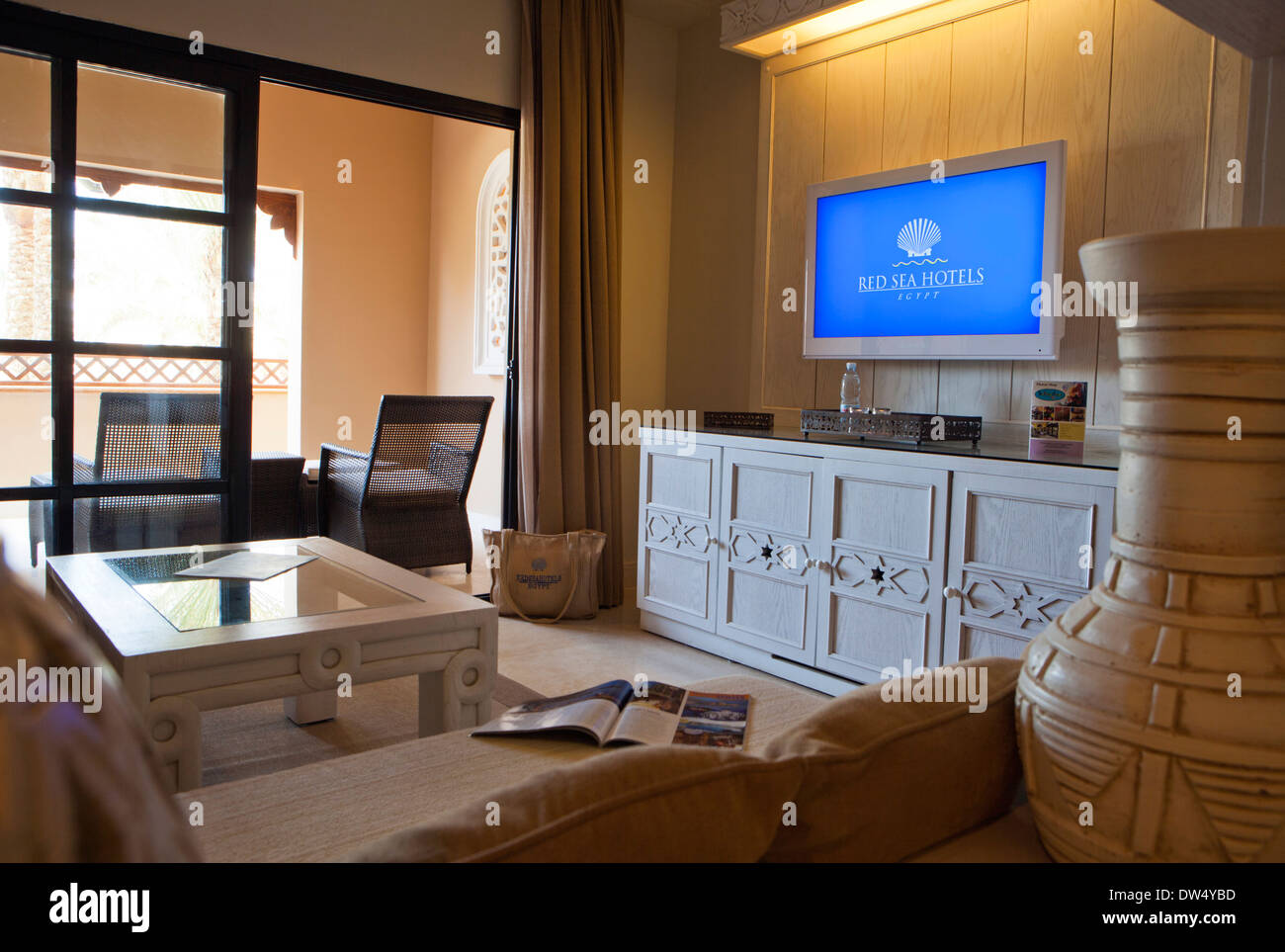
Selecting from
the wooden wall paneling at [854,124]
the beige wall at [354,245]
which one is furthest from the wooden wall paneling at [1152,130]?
the beige wall at [354,245]

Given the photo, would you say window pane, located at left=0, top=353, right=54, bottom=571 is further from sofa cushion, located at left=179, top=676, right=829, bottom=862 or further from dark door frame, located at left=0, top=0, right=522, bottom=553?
sofa cushion, located at left=179, top=676, right=829, bottom=862

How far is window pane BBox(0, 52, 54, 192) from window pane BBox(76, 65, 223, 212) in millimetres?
96

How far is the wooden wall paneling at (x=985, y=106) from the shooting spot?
122 inches

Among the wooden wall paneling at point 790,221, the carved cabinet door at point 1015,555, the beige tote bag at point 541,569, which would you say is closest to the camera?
the carved cabinet door at point 1015,555

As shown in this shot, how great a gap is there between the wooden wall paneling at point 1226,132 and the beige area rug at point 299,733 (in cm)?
→ 240

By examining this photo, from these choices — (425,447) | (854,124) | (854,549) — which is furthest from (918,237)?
(425,447)

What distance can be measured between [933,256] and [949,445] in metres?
0.70

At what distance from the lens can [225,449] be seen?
11.3ft

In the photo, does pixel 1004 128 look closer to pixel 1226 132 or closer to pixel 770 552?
pixel 1226 132

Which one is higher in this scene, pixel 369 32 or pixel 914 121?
pixel 369 32

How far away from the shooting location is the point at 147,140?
10.5ft

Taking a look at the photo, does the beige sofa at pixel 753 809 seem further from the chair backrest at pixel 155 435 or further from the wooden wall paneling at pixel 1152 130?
the chair backrest at pixel 155 435

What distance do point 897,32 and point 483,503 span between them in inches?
160

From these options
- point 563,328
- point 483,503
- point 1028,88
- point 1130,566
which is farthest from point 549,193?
point 1130,566
